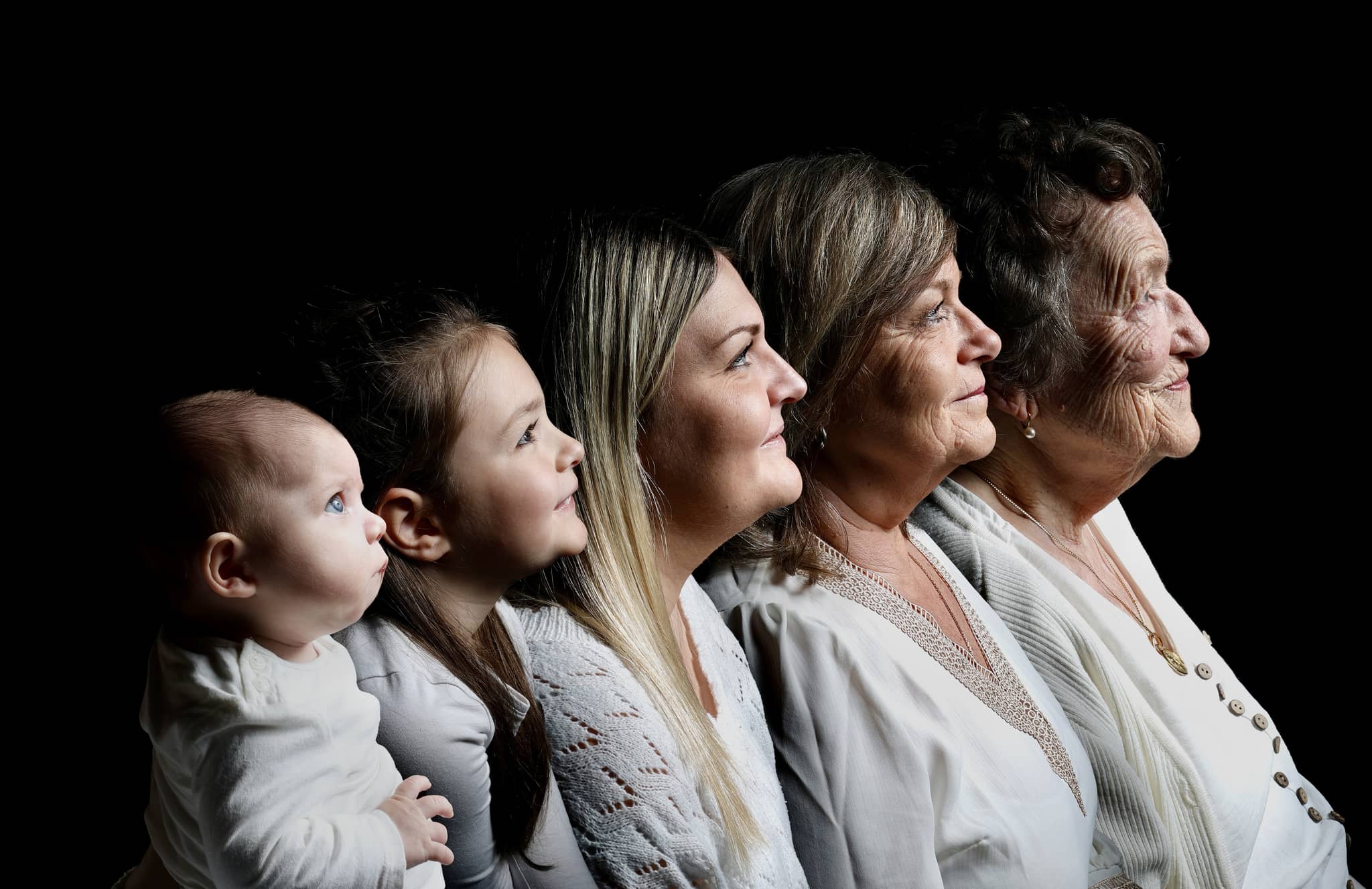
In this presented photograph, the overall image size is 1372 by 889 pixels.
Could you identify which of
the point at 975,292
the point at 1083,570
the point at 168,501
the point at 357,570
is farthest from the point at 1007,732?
the point at 168,501

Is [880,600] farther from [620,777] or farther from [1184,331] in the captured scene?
[1184,331]

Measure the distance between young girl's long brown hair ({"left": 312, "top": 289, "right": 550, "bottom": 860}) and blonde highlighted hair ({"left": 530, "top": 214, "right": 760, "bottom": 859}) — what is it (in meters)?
0.24

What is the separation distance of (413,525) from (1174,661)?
1.60m

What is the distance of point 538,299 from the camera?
170cm

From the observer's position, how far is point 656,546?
1.76m

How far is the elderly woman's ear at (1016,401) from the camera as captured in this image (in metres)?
2.43

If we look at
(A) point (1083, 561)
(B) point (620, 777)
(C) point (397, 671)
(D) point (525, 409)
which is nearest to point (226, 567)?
(C) point (397, 671)

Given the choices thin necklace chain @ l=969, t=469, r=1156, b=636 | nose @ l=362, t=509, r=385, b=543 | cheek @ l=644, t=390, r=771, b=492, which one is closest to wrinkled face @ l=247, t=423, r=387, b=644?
nose @ l=362, t=509, r=385, b=543

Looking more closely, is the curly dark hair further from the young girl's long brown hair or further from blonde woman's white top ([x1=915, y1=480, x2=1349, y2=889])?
the young girl's long brown hair

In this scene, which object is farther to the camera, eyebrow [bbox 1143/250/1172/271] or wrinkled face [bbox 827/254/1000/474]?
eyebrow [bbox 1143/250/1172/271]

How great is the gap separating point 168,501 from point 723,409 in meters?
0.76

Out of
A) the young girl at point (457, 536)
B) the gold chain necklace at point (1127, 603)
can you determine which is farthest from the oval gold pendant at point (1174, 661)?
the young girl at point (457, 536)

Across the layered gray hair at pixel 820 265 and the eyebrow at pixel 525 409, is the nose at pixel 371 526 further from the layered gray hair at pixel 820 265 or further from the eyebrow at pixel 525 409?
the layered gray hair at pixel 820 265

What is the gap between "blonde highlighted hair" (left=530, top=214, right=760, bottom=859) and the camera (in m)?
1.62
